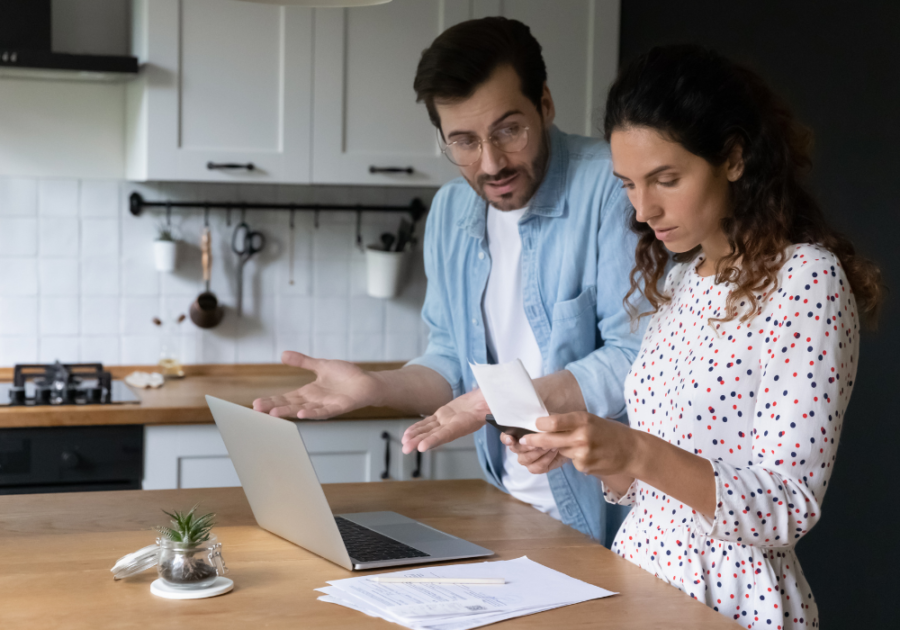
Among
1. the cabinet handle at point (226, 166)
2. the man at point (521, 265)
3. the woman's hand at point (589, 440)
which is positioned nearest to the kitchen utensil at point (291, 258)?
the cabinet handle at point (226, 166)

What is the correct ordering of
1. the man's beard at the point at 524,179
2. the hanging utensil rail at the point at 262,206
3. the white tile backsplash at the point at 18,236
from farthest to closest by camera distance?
the hanging utensil rail at the point at 262,206 → the white tile backsplash at the point at 18,236 → the man's beard at the point at 524,179

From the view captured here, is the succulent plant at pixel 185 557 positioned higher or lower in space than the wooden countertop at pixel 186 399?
higher

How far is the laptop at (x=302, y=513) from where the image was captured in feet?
4.12

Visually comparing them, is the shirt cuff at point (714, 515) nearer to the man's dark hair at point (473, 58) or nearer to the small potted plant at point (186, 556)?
the small potted plant at point (186, 556)

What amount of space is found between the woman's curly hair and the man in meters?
0.37

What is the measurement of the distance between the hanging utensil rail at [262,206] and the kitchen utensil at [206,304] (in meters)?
0.10

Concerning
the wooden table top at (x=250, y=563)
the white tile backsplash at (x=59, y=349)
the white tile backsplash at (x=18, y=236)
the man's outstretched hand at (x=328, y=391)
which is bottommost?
the wooden table top at (x=250, y=563)

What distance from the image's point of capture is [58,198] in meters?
3.06

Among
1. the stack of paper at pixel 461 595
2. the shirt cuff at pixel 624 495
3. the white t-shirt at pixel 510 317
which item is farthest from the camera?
the white t-shirt at pixel 510 317

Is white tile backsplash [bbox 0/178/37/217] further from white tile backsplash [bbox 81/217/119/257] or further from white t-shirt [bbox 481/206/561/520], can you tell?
white t-shirt [bbox 481/206/561/520]

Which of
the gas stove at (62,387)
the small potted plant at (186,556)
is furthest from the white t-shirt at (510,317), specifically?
the gas stove at (62,387)

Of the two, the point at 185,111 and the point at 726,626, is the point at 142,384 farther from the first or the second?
the point at 726,626

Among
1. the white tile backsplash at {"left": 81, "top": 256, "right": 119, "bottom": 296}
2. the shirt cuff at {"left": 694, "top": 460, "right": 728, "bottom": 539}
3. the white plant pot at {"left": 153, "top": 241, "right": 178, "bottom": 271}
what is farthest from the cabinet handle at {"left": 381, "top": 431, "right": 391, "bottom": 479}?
the shirt cuff at {"left": 694, "top": 460, "right": 728, "bottom": 539}

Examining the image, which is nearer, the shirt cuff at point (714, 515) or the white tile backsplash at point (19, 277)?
the shirt cuff at point (714, 515)
